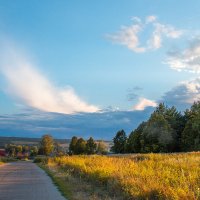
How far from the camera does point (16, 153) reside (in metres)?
200

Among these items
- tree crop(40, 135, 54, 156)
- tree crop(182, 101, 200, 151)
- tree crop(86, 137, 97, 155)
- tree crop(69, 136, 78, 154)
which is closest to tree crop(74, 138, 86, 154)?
tree crop(86, 137, 97, 155)

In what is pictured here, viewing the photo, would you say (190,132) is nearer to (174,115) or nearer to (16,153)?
(174,115)

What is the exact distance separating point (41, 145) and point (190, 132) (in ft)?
337

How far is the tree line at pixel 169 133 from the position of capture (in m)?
85.3

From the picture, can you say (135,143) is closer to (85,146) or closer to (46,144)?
(85,146)

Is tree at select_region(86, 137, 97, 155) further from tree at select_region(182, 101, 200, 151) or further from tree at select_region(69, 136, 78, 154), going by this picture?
tree at select_region(182, 101, 200, 151)

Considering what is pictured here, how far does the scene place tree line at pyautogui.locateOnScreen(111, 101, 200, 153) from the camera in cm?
8531

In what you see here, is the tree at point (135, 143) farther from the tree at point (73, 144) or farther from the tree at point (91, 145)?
the tree at point (73, 144)

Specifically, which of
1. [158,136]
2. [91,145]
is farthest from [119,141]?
[158,136]

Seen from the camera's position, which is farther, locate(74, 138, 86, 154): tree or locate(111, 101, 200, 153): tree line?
locate(74, 138, 86, 154): tree

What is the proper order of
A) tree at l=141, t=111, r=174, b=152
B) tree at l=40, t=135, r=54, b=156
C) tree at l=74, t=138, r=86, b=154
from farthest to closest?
tree at l=40, t=135, r=54, b=156 < tree at l=74, t=138, r=86, b=154 < tree at l=141, t=111, r=174, b=152

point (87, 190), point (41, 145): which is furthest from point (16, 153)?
point (87, 190)

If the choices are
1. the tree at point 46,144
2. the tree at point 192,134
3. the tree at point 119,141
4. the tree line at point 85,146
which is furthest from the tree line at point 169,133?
the tree at point 46,144

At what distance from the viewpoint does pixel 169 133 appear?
8838cm
